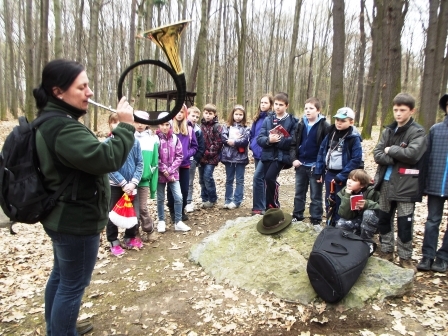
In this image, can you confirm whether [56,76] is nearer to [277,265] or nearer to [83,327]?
[83,327]

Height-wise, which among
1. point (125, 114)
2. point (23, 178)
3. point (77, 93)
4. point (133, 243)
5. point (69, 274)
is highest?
point (77, 93)

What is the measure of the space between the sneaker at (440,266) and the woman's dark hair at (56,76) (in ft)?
13.6

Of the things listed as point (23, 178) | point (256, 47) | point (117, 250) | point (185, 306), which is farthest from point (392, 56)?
point (256, 47)

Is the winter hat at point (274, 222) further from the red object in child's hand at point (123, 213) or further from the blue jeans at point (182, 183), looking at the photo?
the blue jeans at point (182, 183)

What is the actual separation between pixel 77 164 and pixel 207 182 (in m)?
4.53

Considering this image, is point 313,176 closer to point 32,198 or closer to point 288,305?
point 288,305

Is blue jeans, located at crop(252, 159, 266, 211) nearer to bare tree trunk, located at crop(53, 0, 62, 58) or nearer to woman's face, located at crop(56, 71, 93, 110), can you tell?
woman's face, located at crop(56, 71, 93, 110)

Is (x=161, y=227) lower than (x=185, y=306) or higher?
higher

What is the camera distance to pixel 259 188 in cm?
572

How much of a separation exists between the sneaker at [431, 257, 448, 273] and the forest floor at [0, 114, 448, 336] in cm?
7

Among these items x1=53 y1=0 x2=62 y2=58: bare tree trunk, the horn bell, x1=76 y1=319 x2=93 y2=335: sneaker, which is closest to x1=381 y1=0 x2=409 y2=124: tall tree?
the horn bell

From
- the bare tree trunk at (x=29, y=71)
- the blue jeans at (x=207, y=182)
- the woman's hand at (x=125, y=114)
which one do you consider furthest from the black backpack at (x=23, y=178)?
the bare tree trunk at (x=29, y=71)

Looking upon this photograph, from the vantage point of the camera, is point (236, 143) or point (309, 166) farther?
point (236, 143)

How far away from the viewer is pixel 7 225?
5.89 metres
